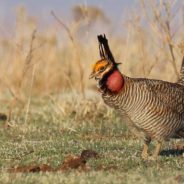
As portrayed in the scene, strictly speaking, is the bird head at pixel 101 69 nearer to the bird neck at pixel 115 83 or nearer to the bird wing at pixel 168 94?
the bird neck at pixel 115 83

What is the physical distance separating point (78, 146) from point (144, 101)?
1418mm

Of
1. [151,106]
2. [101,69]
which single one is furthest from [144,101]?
[101,69]

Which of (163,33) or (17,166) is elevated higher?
(163,33)

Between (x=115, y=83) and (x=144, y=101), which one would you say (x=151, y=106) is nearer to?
(x=144, y=101)

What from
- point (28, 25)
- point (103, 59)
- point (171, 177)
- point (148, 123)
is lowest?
point (171, 177)

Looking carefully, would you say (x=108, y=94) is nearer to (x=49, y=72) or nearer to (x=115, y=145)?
(x=115, y=145)

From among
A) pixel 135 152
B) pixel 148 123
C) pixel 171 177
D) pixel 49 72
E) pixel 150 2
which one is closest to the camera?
pixel 171 177

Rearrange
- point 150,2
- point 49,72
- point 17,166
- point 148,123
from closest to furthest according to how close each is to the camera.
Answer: point 17,166 < point 148,123 < point 150,2 < point 49,72

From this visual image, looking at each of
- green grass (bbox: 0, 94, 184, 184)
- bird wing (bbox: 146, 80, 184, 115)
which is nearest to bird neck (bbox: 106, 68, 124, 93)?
bird wing (bbox: 146, 80, 184, 115)

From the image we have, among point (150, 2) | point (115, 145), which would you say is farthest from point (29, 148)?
point (150, 2)

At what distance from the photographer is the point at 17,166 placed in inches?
262

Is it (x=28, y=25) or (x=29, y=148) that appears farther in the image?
(x=28, y=25)

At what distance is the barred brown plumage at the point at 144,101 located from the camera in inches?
278

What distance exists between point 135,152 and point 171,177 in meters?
1.88
